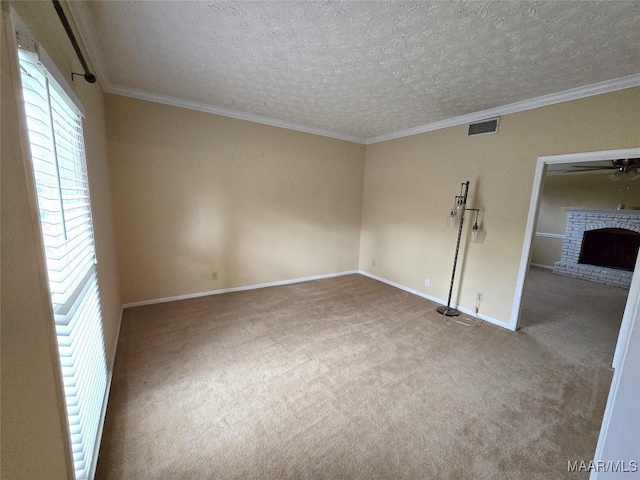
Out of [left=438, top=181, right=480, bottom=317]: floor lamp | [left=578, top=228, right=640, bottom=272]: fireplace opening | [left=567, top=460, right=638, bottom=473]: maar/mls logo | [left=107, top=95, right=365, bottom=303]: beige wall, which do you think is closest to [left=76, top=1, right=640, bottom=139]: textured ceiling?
[left=107, top=95, right=365, bottom=303]: beige wall

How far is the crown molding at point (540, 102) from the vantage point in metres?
2.08

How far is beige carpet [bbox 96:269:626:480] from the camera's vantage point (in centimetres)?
139

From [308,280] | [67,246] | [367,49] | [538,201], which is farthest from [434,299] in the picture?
[67,246]

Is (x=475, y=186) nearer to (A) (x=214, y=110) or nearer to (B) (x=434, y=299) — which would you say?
(B) (x=434, y=299)

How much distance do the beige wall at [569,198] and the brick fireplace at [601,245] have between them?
23 cm

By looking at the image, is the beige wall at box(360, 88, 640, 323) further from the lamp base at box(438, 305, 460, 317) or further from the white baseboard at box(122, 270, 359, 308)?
the white baseboard at box(122, 270, 359, 308)

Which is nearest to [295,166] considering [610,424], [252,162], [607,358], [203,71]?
[252,162]

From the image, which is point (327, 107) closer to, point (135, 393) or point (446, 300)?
point (446, 300)

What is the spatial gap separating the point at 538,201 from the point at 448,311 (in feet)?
5.24

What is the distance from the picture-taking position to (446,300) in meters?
3.54

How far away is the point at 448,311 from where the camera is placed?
326 cm

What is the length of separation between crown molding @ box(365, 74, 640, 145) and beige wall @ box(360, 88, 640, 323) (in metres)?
0.05

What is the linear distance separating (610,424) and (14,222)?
189 centimetres

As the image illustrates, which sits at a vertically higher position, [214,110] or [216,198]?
[214,110]
